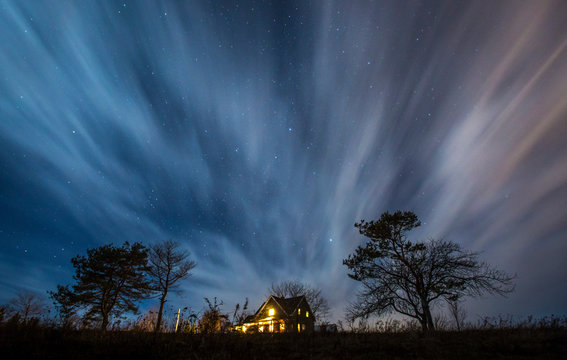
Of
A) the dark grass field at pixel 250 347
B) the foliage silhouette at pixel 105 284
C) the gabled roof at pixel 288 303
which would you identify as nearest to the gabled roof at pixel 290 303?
the gabled roof at pixel 288 303

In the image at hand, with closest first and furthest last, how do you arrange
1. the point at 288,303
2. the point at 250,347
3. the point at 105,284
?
the point at 250,347 < the point at 105,284 < the point at 288,303

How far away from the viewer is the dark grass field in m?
5.27

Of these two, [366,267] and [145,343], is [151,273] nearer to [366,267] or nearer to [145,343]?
[366,267]

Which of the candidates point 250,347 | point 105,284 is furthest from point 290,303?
point 250,347

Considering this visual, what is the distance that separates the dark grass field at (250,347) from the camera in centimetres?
527

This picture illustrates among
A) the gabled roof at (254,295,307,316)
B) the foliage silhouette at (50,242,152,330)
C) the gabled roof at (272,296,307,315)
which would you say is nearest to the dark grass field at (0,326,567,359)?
the foliage silhouette at (50,242,152,330)

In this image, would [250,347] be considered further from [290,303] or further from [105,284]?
[290,303]

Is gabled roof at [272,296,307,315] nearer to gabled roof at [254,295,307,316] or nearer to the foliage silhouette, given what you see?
gabled roof at [254,295,307,316]

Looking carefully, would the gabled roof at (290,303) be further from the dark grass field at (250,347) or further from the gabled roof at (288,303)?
the dark grass field at (250,347)

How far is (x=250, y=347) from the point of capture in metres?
6.17

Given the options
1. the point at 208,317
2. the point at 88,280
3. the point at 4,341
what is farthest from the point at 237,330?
the point at 88,280

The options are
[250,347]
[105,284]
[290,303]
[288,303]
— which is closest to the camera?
[250,347]

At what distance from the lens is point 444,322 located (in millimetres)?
8805

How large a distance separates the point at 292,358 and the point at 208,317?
126 inches
